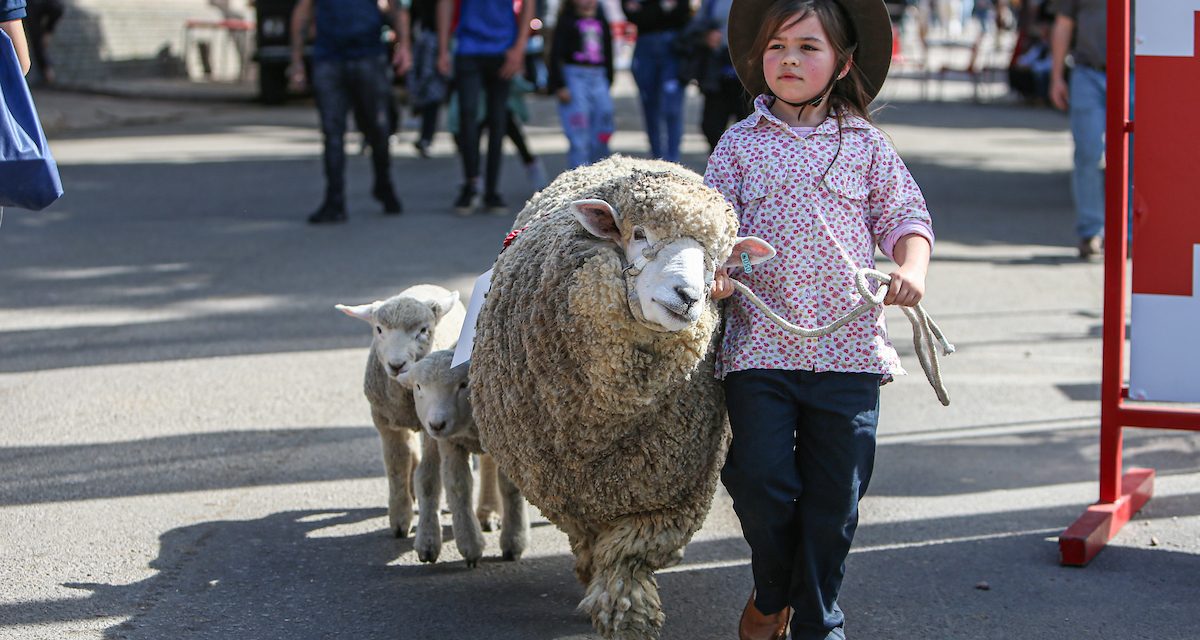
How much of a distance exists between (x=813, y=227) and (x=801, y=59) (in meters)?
0.42

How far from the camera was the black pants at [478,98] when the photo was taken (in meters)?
10.4

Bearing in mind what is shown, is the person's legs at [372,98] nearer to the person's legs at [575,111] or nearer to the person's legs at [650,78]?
the person's legs at [575,111]

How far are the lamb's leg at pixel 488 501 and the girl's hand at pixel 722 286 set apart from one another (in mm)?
1437

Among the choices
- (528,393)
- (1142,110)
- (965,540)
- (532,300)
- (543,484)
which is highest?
(1142,110)

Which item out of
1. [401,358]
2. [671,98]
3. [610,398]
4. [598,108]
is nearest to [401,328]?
[401,358]

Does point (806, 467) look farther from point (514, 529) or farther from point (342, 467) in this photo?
point (342, 467)

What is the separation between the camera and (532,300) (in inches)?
141

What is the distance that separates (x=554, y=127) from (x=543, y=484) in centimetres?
1486

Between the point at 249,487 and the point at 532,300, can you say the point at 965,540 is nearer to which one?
the point at 532,300

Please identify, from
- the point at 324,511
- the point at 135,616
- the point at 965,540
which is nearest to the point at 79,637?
the point at 135,616

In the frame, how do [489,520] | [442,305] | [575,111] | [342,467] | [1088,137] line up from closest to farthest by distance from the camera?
[442,305], [489,520], [342,467], [1088,137], [575,111]

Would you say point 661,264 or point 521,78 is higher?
point 521,78

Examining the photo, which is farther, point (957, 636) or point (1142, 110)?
point (1142, 110)

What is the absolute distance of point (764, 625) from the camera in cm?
361
